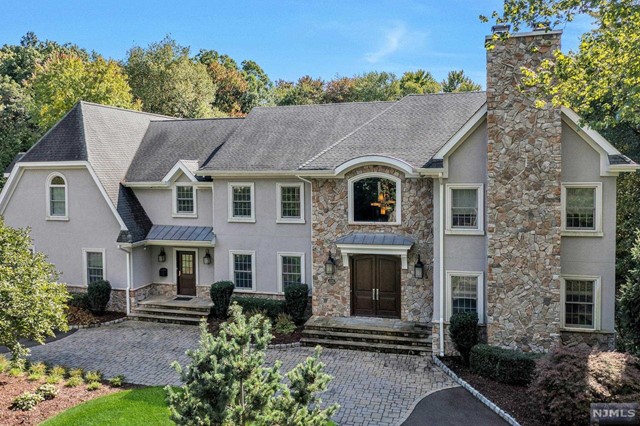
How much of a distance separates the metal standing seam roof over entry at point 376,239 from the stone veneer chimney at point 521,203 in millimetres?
3380

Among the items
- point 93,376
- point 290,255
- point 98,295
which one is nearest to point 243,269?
point 290,255

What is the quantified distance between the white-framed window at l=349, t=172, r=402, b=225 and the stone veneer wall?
0.16m

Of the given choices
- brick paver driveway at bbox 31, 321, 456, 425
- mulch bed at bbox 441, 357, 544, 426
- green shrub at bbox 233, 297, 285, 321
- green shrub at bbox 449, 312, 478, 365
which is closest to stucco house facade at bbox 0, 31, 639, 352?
green shrub at bbox 449, 312, 478, 365

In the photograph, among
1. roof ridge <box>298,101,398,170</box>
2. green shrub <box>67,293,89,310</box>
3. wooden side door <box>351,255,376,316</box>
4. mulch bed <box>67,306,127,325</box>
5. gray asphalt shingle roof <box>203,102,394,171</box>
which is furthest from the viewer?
green shrub <box>67,293,89,310</box>

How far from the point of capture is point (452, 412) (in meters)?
A: 11.9

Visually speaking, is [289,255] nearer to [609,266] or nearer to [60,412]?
[60,412]

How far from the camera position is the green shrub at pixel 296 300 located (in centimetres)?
1839

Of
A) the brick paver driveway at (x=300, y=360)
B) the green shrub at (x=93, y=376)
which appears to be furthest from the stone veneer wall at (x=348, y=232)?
the green shrub at (x=93, y=376)

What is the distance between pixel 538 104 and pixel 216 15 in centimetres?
1288

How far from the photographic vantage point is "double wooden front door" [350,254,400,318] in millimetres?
17531

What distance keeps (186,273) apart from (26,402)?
1009 centimetres

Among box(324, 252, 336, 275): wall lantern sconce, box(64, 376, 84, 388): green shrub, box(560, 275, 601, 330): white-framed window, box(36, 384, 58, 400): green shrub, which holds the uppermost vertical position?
box(324, 252, 336, 275): wall lantern sconce

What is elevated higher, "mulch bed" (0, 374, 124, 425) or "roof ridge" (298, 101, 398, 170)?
"roof ridge" (298, 101, 398, 170)

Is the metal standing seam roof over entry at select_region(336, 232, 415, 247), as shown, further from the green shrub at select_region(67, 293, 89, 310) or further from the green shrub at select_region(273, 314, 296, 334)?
the green shrub at select_region(67, 293, 89, 310)
